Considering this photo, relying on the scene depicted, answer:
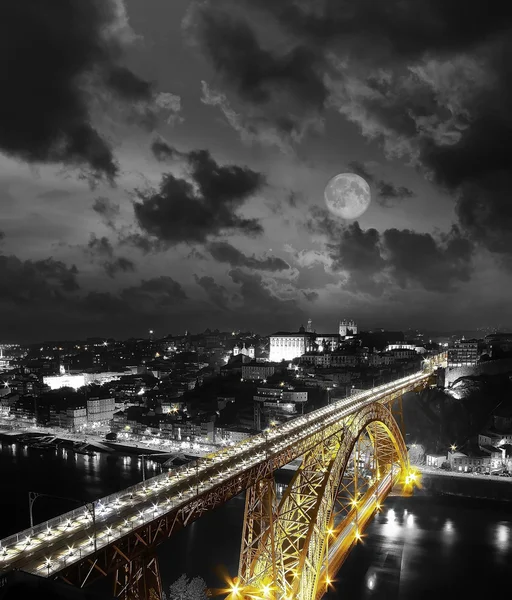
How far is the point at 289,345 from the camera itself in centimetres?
7375

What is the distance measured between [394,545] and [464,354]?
3570 centimetres

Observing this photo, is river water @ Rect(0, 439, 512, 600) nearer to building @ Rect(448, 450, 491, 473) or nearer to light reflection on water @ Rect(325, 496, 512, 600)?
light reflection on water @ Rect(325, 496, 512, 600)

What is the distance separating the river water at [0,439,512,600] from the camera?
19328 mm

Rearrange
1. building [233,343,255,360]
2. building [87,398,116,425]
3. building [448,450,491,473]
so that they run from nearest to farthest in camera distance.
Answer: building [448,450,491,473], building [87,398,116,425], building [233,343,255,360]

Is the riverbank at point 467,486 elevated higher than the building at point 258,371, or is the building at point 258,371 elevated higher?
the building at point 258,371

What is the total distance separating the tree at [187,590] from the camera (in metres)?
17.1

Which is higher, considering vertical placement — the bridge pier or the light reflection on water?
the bridge pier

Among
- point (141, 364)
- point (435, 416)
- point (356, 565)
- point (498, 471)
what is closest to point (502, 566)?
point (356, 565)

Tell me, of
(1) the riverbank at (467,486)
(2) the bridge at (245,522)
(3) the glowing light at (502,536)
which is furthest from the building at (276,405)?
(2) the bridge at (245,522)

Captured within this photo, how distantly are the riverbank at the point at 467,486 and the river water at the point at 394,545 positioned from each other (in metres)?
1.23

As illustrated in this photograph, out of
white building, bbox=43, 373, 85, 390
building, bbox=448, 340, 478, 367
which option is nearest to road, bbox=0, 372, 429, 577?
building, bbox=448, 340, 478, 367

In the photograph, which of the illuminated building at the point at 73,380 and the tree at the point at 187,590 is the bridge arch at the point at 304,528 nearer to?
the tree at the point at 187,590

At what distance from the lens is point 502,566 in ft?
68.8

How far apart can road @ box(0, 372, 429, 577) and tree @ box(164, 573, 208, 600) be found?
6.71 m
